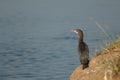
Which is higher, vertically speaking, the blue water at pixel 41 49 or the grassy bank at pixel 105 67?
the blue water at pixel 41 49

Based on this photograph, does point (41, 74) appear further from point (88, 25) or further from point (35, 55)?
point (88, 25)

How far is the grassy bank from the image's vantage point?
32.0 feet

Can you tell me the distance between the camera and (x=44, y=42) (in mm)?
33562

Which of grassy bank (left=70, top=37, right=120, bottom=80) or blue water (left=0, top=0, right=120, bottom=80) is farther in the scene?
blue water (left=0, top=0, right=120, bottom=80)

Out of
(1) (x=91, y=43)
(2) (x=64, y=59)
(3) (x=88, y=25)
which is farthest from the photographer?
(3) (x=88, y=25)

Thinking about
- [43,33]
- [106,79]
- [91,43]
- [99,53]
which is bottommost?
[106,79]

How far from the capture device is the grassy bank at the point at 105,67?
32.0 feet

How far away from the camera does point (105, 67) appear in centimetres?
1009

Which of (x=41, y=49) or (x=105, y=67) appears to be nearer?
(x=105, y=67)

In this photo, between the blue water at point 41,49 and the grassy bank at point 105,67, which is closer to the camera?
the grassy bank at point 105,67

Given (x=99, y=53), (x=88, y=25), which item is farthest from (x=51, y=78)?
(x=88, y=25)

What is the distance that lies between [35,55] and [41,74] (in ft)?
19.5

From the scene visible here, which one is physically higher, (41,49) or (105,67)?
(41,49)

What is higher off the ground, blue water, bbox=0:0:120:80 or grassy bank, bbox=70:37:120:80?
blue water, bbox=0:0:120:80
